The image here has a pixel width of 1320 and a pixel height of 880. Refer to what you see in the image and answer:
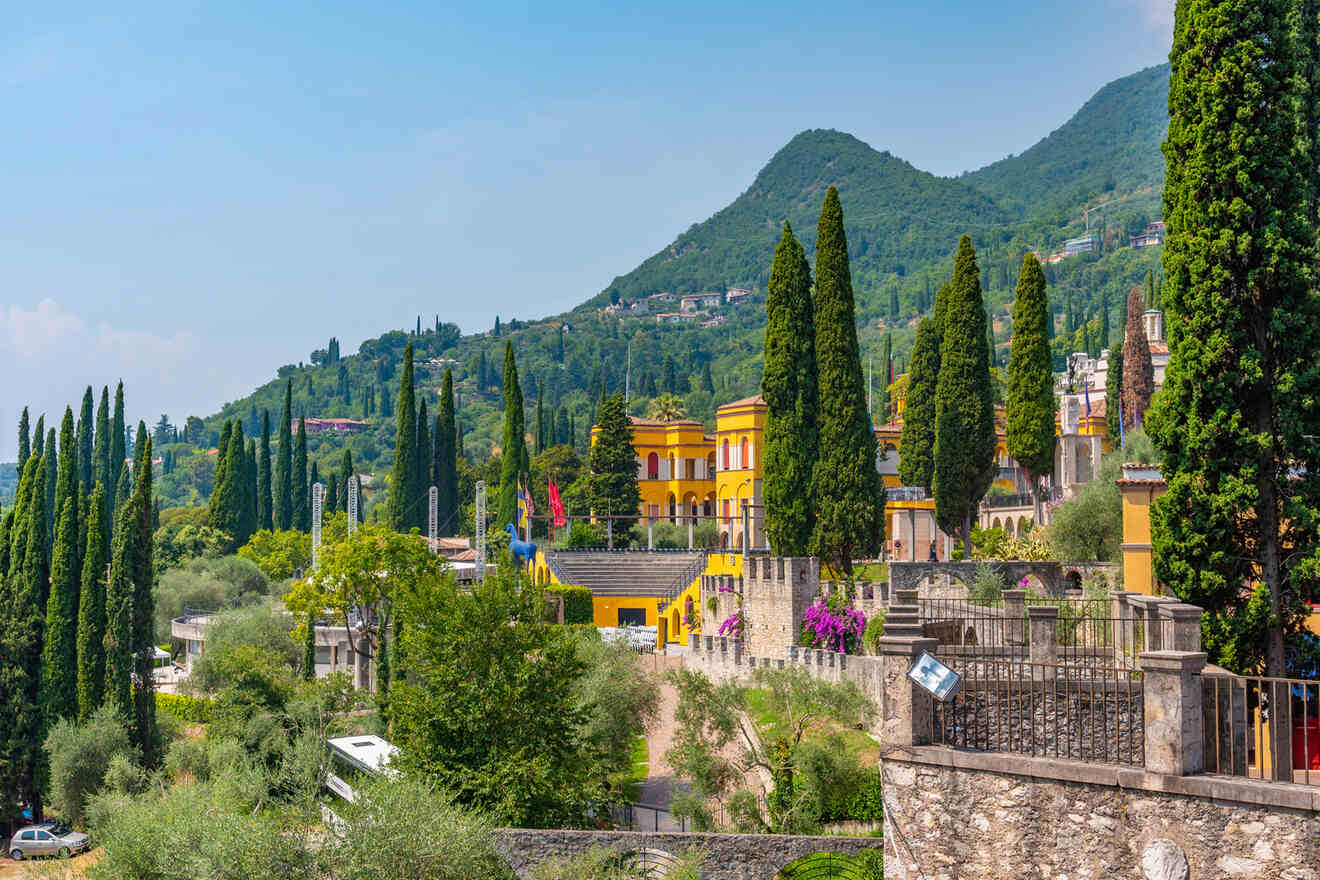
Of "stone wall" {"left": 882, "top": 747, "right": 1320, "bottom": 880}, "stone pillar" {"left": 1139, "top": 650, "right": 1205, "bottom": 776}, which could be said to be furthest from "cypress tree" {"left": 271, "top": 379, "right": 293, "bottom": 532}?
"stone pillar" {"left": 1139, "top": 650, "right": 1205, "bottom": 776}

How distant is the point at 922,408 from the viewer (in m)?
46.6

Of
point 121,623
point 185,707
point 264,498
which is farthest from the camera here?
point 264,498

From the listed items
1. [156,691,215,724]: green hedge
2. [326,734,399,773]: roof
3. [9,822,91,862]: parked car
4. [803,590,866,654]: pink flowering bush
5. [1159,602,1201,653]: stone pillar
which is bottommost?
[9,822,91,862]: parked car

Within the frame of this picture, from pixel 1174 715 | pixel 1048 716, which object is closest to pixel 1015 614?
pixel 1048 716

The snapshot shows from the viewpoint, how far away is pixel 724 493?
58.3m

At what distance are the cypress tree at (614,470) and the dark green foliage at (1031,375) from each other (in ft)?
97.3

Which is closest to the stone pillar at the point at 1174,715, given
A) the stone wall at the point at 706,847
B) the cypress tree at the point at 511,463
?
the stone wall at the point at 706,847

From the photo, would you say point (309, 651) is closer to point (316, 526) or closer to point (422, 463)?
point (316, 526)

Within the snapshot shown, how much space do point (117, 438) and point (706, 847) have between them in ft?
219

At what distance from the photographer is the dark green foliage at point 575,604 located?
48188 mm

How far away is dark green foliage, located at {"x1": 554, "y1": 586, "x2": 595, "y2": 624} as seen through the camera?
158 feet

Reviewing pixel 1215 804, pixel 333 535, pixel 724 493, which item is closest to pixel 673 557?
pixel 724 493

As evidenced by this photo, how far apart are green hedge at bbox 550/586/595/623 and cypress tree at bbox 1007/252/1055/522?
57.9ft

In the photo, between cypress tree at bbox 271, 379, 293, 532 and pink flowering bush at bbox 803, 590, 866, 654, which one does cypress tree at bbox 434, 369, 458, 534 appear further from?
pink flowering bush at bbox 803, 590, 866, 654
